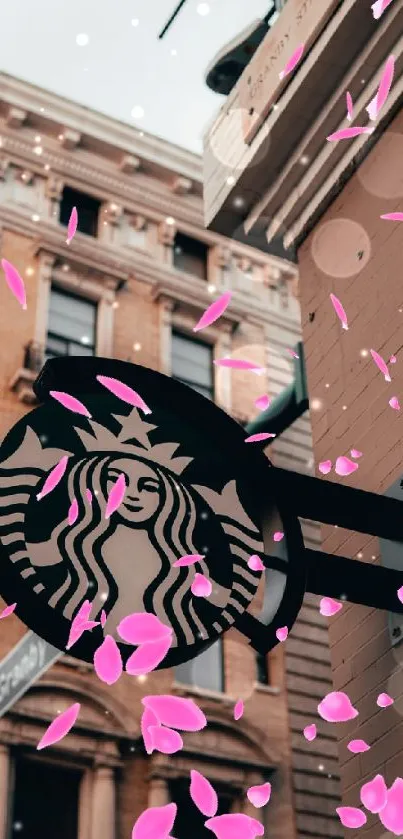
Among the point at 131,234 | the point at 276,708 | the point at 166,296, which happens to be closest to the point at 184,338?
the point at 166,296

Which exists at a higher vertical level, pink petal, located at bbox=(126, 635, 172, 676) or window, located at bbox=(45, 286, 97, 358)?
window, located at bbox=(45, 286, 97, 358)

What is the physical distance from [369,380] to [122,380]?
5.96 ft

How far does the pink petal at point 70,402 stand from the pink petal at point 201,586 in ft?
2.13

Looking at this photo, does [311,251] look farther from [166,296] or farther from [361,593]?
[166,296]

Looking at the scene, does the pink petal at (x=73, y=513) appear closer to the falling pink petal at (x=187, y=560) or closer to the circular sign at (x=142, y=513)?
the circular sign at (x=142, y=513)

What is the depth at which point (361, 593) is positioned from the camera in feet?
12.5

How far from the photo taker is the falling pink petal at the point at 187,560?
11.8 feet

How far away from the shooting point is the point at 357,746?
4.31 m

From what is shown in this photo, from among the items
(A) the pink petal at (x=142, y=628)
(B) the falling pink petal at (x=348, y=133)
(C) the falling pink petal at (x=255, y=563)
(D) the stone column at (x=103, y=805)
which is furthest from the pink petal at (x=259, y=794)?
(A) the pink petal at (x=142, y=628)

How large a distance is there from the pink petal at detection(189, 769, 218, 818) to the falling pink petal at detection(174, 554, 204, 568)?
8629mm

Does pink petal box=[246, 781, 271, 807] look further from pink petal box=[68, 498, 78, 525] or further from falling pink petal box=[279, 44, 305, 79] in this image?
pink petal box=[68, 498, 78, 525]

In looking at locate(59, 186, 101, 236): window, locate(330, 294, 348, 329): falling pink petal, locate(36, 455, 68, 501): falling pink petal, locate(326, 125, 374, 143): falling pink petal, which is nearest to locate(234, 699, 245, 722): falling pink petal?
locate(59, 186, 101, 236): window

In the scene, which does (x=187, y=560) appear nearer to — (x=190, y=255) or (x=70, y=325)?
(x=70, y=325)

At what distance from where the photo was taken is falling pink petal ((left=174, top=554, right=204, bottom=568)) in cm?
358
